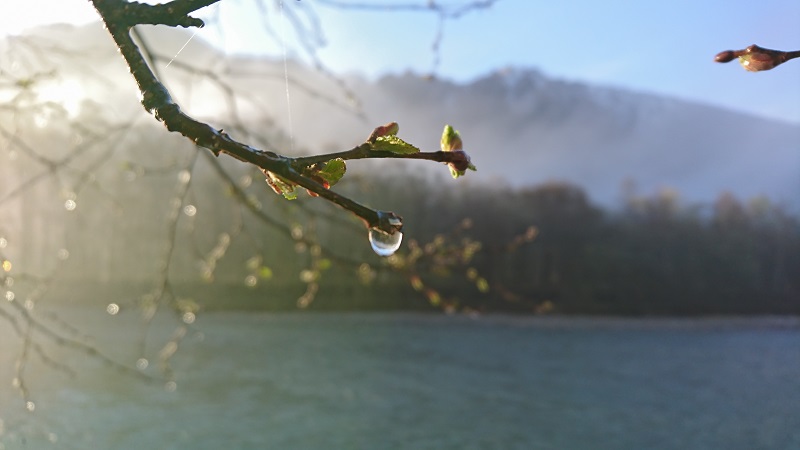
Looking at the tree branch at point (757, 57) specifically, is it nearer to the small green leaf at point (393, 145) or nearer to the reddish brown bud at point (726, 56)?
the reddish brown bud at point (726, 56)

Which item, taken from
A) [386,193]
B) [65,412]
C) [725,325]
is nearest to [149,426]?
[65,412]

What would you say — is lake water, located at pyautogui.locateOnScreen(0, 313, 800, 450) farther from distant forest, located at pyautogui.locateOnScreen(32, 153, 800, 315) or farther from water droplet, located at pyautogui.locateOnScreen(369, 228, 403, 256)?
water droplet, located at pyautogui.locateOnScreen(369, 228, 403, 256)

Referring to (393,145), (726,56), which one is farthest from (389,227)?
(726,56)

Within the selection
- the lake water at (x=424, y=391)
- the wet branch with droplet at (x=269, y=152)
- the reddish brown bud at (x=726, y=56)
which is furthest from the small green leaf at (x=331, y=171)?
the lake water at (x=424, y=391)

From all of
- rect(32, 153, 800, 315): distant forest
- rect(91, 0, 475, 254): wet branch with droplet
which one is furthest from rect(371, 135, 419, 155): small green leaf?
rect(32, 153, 800, 315): distant forest

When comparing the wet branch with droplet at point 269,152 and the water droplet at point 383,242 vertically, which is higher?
the wet branch with droplet at point 269,152

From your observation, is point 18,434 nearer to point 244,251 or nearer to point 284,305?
point 244,251
